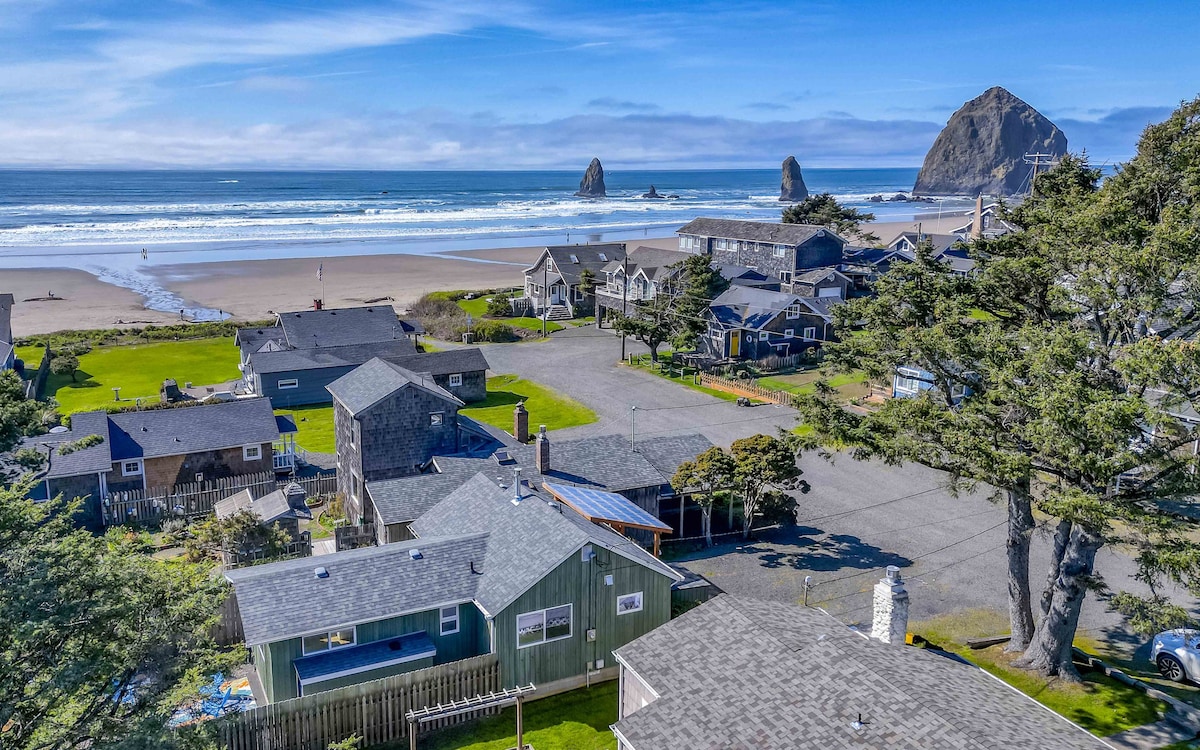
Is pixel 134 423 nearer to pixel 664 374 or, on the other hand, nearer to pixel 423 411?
pixel 423 411

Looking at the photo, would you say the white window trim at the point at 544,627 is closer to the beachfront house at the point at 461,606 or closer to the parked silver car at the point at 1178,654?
the beachfront house at the point at 461,606

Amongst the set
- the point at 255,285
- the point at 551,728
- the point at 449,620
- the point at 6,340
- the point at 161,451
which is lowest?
the point at 551,728

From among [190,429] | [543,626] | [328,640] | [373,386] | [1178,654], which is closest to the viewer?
[328,640]

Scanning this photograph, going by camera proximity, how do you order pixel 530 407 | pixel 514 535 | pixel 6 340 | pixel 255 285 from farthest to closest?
pixel 255 285, pixel 6 340, pixel 530 407, pixel 514 535

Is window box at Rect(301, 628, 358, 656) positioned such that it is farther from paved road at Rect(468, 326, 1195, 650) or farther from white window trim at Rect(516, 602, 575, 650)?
paved road at Rect(468, 326, 1195, 650)

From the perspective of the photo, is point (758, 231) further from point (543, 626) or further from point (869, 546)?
point (543, 626)

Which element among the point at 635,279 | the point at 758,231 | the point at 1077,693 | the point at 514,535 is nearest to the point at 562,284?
the point at 635,279

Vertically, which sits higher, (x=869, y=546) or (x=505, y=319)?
(x=505, y=319)
